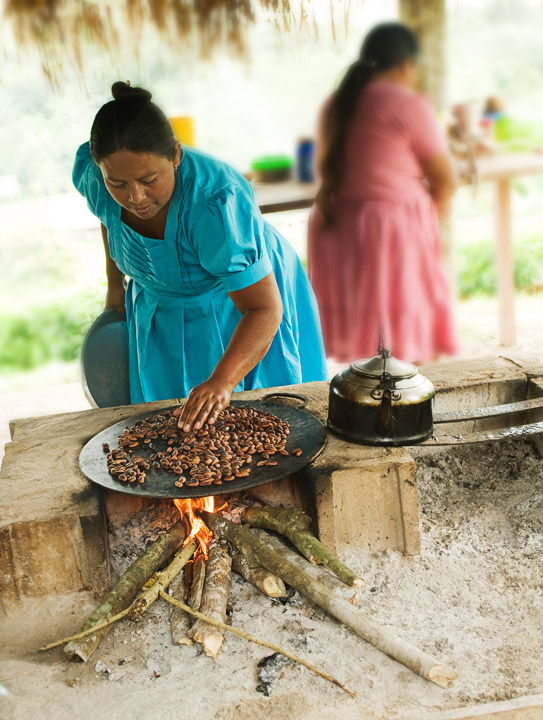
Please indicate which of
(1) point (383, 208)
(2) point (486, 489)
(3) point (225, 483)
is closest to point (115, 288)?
(3) point (225, 483)

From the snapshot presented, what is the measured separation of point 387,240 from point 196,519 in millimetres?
1336

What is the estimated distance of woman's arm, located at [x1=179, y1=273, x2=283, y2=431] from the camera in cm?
225

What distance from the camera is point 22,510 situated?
2078mm

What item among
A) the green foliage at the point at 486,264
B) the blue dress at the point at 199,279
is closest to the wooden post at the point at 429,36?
the green foliage at the point at 486,264

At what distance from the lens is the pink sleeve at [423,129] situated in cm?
116

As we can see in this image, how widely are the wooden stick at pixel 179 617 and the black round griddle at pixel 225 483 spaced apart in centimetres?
35

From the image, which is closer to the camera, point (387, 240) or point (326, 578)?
point (387, 240)

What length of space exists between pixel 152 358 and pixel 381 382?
41.0 inches

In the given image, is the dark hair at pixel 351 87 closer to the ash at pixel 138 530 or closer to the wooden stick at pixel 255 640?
the wooden stick at pixel 255 640

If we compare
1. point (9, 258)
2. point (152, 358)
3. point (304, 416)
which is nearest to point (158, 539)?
point (304, 416)

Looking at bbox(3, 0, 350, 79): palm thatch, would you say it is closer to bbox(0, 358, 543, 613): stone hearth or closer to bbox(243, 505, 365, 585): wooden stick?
bbox(0, 358, 543, 613): stone hearth

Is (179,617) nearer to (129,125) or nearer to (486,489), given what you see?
(486,489)

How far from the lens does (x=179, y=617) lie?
6.68 ft

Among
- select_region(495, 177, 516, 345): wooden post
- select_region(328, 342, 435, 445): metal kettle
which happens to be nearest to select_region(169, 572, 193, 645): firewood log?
select_region(328, 342, 435, 445): metal kettle
